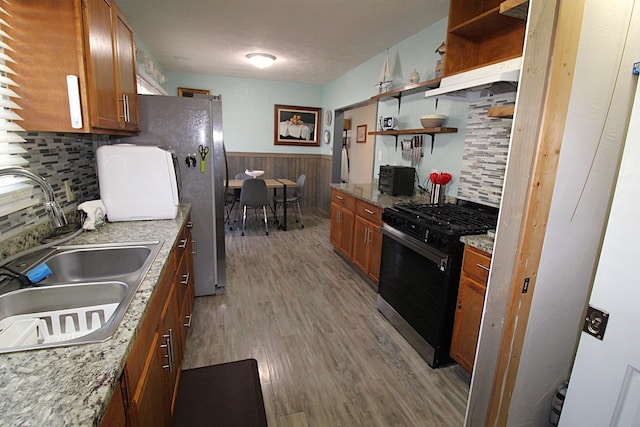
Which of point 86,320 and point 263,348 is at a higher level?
point 86,320

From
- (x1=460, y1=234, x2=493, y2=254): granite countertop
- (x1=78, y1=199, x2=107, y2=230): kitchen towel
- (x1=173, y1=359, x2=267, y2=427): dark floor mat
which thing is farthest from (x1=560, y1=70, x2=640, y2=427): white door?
(x1=78, y1=199, x2=107, y2=230): kitchen towel

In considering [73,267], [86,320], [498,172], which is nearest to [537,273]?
[498,172]

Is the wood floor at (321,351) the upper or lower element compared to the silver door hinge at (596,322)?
lower

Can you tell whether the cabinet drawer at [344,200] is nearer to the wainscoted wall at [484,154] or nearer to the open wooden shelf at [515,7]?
the wainscoted wall at [484,154]

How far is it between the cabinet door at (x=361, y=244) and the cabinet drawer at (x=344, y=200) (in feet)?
0.55

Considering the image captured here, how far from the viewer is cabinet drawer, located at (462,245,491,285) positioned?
167cm

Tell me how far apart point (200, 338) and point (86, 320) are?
121cm

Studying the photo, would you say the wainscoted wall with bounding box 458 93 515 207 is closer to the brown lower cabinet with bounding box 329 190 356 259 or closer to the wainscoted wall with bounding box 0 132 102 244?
the brown lower cabinet with bounding box 329 190 356 259

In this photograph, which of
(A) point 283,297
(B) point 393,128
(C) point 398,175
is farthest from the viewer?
(B) point 393,128

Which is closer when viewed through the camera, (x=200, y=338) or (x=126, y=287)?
(x=126, y=287)

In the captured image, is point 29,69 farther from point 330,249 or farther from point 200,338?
point 330,249

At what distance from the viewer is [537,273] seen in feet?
3.77

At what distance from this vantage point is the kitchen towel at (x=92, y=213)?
174 centimetres

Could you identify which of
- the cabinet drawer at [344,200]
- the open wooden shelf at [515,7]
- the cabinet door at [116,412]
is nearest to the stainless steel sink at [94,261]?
the cabinet door at [116,412]
